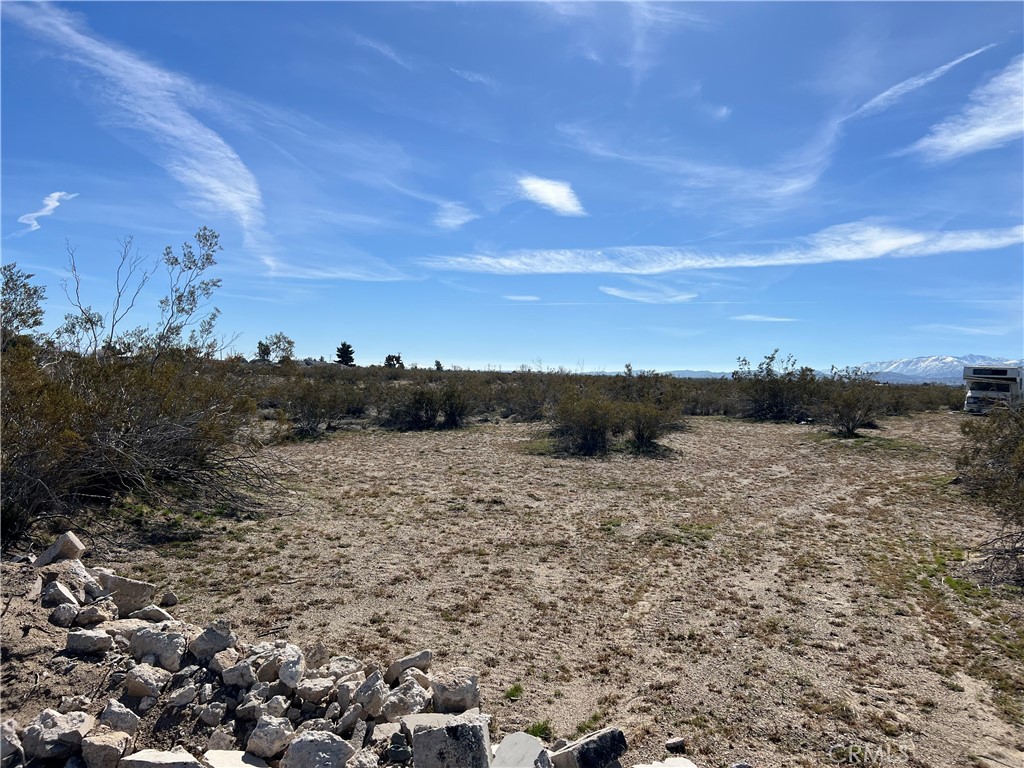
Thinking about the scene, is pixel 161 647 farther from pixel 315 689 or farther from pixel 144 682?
pixel 315 689

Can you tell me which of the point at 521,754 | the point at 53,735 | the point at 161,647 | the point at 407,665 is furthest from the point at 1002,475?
the point at 53,735

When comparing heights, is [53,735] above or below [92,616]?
below

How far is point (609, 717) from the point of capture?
165 inches

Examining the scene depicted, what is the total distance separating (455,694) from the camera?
4000 mm

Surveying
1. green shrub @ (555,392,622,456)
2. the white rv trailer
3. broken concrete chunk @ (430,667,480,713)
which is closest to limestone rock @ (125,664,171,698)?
broken concrete chunk @ (430,667,480,713)

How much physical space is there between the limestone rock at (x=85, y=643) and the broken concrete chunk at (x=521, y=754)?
292cm

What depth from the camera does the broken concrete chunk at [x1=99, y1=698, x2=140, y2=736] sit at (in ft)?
11.2

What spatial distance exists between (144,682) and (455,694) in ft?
6.68

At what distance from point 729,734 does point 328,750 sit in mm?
2733

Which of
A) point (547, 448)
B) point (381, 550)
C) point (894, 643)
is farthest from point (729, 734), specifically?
point (547, 448)

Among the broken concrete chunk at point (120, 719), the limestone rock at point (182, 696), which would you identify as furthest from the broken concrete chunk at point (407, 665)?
the broken concrete chunk at point (120, 719)

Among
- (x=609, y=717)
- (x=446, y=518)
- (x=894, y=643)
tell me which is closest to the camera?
(x=609, y=717)

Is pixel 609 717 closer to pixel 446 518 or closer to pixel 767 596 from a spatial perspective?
pixel 767 596

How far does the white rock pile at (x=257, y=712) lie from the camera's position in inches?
125
